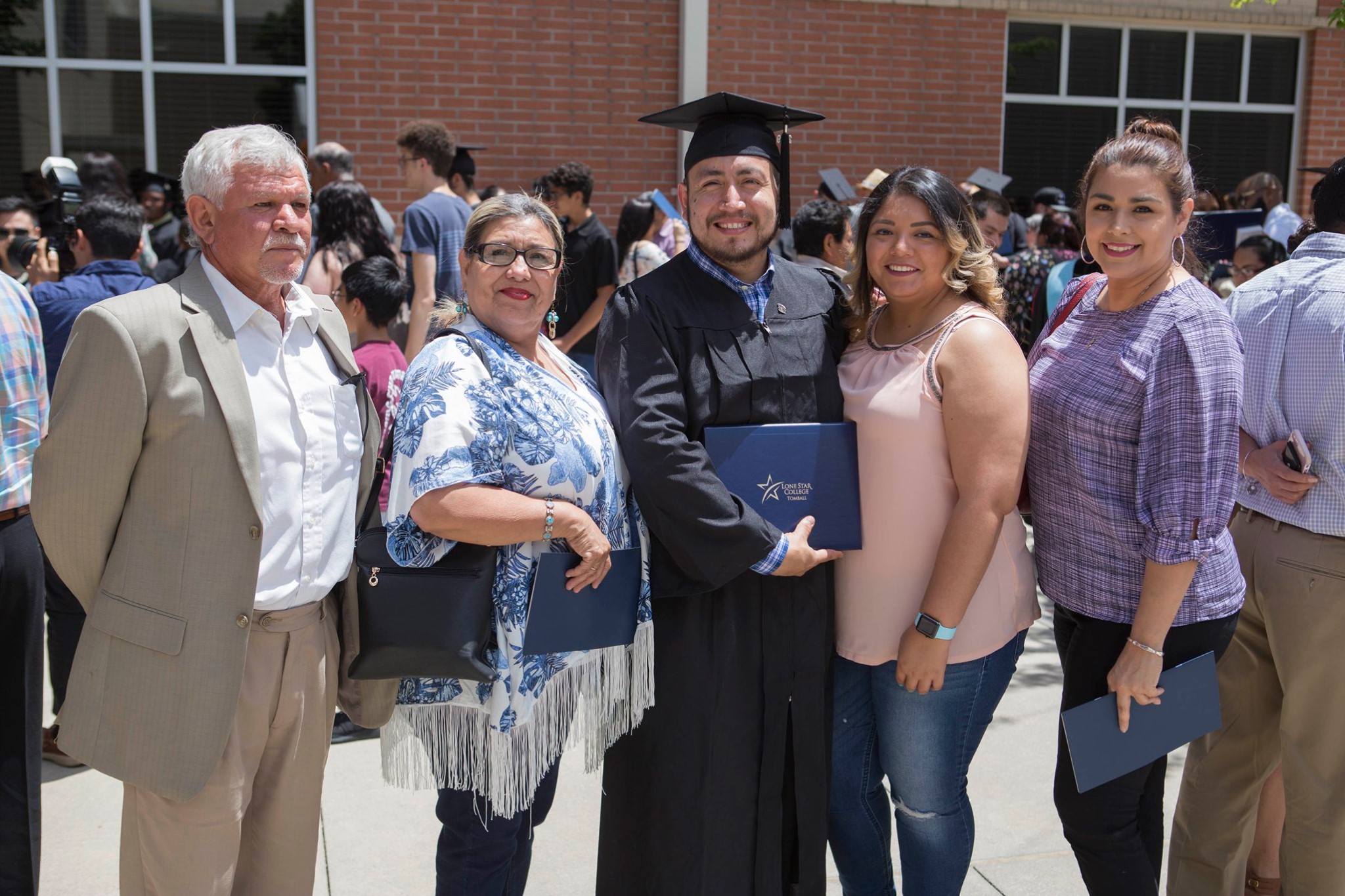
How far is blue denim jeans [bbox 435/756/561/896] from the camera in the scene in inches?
102

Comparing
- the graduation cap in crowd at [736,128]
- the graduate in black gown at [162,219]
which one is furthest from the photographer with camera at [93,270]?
the graduation cap in crowd at [736,128]

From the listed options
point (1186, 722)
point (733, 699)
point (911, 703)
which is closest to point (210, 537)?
point (733, 699)

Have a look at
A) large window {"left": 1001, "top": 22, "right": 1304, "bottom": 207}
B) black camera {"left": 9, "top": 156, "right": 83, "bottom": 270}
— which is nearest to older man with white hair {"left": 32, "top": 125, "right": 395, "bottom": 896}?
black camera {"left": 9, "top": 156, "right": 83, "bottom": 270}

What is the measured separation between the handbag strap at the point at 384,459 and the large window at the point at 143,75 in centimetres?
591

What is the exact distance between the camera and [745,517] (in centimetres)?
252

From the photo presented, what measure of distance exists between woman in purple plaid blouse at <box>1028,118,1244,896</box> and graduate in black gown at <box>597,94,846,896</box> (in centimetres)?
56

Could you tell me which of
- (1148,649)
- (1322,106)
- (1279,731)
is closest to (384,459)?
(1148,649)

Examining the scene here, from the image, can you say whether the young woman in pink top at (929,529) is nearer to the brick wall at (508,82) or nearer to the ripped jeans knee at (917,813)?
the ripped jeans knee at (917,813)

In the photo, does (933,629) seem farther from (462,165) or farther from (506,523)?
(462,165)

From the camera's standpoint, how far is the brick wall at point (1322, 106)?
9438 mm

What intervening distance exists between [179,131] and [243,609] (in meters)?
6.62

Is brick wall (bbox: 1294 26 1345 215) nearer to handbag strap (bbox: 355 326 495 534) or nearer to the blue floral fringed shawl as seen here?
the blue floral fringed shawl

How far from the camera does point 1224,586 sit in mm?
2645

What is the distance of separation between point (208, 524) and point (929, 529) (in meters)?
1.59
